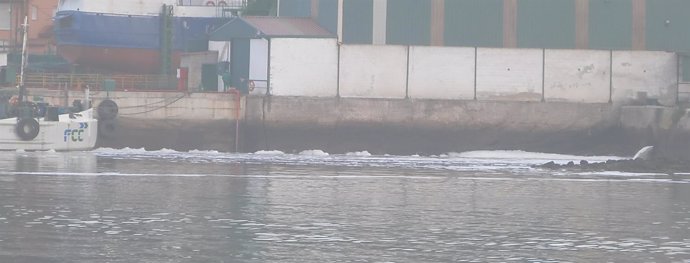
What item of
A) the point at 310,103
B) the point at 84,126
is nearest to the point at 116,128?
the point at 84,126

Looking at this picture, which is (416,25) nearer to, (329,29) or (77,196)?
(329,29)

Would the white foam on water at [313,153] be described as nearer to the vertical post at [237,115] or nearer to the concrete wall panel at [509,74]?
the vertical post at [237,115]

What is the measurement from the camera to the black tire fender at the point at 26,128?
45.2 meters

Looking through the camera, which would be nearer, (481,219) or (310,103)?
(481,219)

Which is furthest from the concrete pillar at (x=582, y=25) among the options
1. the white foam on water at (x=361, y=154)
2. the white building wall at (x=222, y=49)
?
the white building wall at (x=222, y=49)

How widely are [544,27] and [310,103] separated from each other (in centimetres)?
978

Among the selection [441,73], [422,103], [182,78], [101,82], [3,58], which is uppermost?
[3,58]

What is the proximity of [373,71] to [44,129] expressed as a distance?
42.7 feet

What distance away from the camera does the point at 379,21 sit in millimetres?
52062

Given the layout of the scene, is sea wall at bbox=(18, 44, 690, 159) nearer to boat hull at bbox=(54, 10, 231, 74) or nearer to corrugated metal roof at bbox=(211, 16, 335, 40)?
corrugated metal roof at bbox=(211, 16, 335, 40)

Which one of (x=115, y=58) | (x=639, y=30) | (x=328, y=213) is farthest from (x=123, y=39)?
(x=328, y=213)

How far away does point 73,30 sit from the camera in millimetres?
56969

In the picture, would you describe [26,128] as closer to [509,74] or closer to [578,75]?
[509,74]

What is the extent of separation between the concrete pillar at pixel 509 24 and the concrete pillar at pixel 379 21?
466 centimetres
